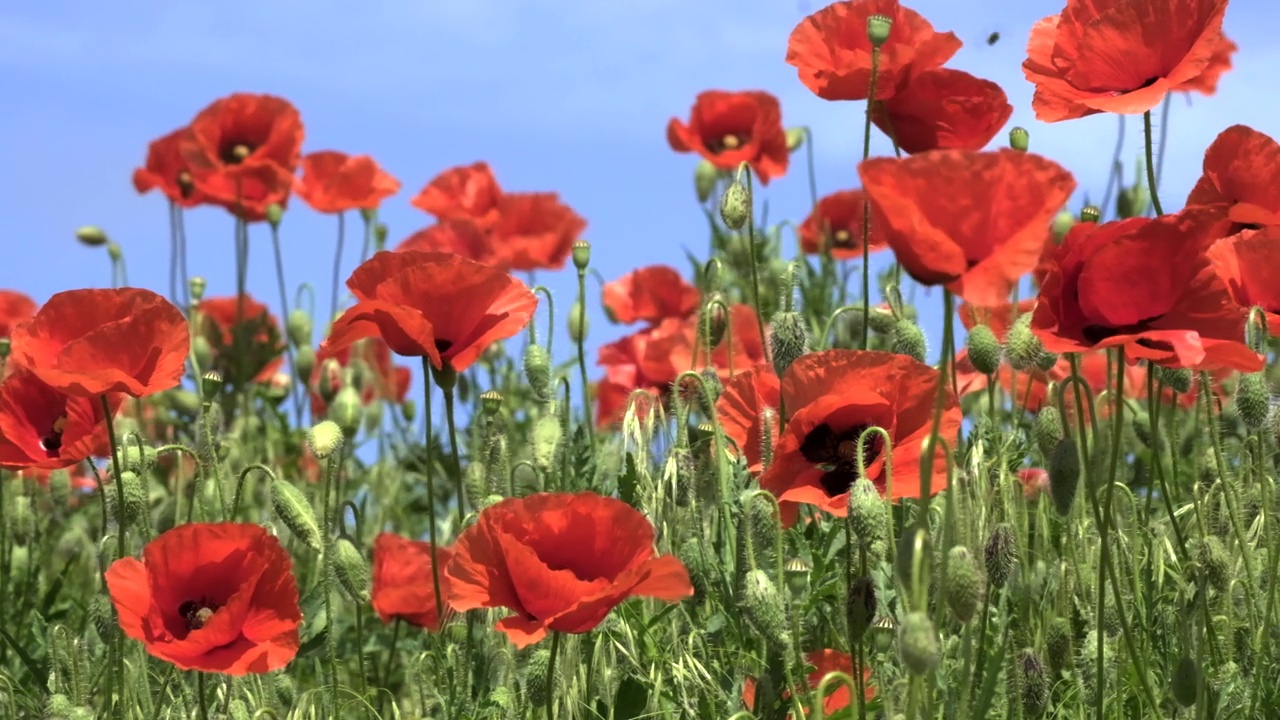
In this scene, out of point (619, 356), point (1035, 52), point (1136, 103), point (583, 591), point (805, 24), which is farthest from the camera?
point (619, 356)

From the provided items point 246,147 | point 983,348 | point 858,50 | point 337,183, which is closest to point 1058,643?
point 983,348

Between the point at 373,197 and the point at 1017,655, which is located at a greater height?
the point at 373,197

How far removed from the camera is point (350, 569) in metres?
2.89

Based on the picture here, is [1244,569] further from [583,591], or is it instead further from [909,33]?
[583,591]

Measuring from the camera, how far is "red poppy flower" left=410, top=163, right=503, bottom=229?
599 centimetres

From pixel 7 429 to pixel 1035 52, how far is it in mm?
1669

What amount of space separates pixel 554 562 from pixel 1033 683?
665mm

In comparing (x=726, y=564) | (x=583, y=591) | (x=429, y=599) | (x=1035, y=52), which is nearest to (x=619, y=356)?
(x=429, y=599)

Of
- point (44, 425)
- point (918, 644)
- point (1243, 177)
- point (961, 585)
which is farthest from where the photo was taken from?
point (44, 425)

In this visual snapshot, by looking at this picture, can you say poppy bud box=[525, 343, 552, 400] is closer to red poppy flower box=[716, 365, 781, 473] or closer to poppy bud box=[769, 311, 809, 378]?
poppy bud box=[769, 311, 809, 378]

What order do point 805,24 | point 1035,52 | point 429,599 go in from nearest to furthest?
point 1035,52 → point 805,24 → point 429,599

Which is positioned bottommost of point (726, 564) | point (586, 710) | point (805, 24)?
point (586, 710)

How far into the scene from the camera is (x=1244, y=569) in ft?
10.3

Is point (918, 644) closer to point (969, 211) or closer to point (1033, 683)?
point (969, 211)
